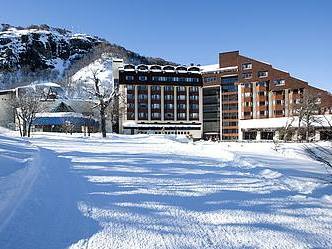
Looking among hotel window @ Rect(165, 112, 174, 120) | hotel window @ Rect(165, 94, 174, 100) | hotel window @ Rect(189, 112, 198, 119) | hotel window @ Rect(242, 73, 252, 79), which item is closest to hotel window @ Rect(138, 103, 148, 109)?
hotel window @ Rect(165, 112, 174, 120)

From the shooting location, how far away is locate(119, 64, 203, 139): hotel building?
345 ft

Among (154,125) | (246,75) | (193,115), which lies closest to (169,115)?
(154,125)

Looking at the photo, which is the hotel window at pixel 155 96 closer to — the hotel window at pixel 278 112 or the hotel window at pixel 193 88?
the hotel window at pixel 193 88

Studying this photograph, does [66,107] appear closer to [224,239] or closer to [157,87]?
[157,87]

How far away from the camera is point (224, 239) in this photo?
5.22 metres

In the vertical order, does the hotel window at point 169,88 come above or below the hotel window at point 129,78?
below

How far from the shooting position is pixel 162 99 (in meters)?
108

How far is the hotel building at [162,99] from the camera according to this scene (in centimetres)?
10525

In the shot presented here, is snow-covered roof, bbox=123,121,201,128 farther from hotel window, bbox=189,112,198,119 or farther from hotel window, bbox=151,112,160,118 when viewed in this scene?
hotel window, bbox=151,112,160,118

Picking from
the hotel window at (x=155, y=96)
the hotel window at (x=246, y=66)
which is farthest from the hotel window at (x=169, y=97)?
the hotel window at (x=246, y=66)

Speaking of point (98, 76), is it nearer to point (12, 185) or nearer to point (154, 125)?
point (154, 125)

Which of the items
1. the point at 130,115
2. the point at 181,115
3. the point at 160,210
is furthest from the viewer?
the point at 181,115

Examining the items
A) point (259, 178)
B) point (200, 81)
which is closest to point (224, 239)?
point (259, 178)

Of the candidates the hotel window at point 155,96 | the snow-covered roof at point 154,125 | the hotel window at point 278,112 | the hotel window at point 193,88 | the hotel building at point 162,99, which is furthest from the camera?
the hotel window at point 193,88
